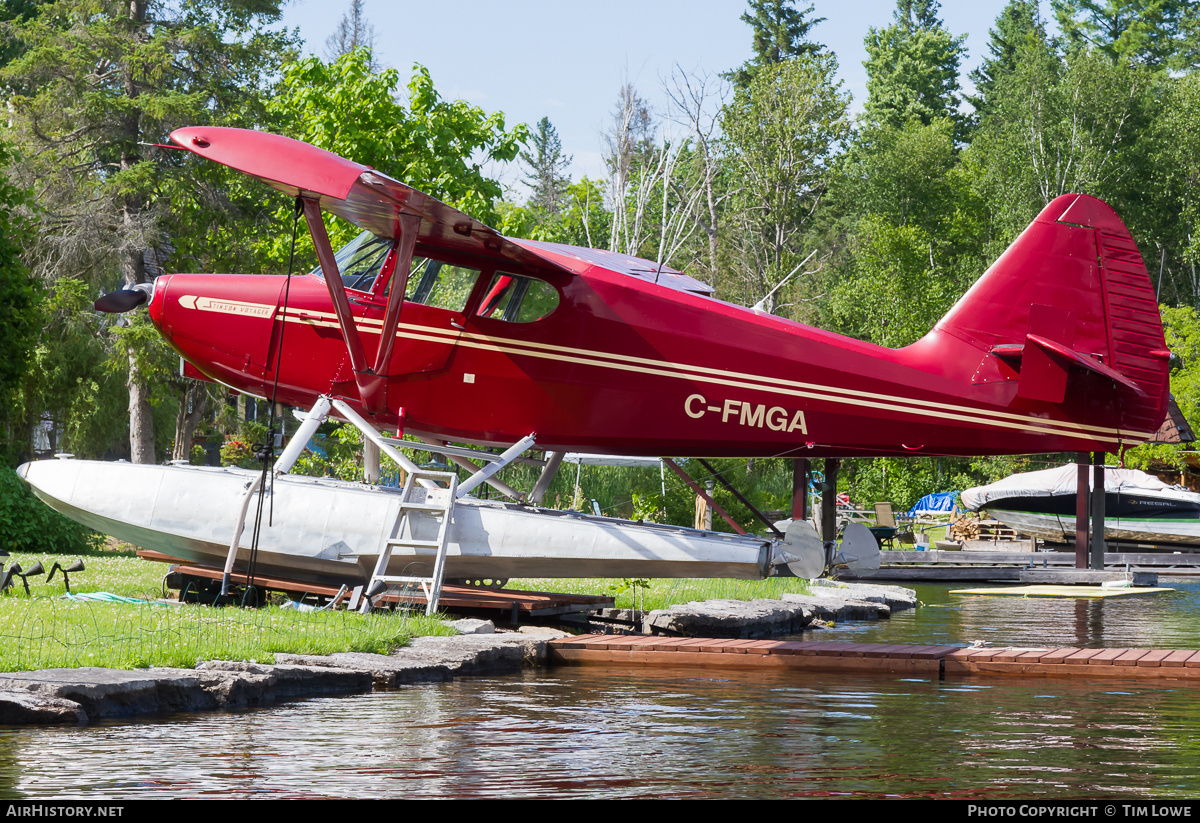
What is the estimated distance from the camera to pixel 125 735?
17.9 ft

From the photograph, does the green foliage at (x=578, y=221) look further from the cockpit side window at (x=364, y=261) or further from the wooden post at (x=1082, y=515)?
the cockpit side window at (x=364, y=261)

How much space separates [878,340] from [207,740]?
4005cm

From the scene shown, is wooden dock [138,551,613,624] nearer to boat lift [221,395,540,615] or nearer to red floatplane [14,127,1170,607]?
boat lift [221,395,540,615]

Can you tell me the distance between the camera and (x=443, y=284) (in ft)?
34.8

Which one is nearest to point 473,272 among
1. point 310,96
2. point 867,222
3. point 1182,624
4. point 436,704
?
point 436,704

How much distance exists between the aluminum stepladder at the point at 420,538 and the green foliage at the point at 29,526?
348 inches

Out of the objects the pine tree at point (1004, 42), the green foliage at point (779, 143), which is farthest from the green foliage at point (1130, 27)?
the green foliage at point (779, 143)

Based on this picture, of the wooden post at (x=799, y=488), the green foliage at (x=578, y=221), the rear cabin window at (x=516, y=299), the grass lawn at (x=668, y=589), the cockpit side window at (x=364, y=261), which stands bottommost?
the grass lawn at (x=668, y=589)

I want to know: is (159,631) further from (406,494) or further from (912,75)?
(912,75)

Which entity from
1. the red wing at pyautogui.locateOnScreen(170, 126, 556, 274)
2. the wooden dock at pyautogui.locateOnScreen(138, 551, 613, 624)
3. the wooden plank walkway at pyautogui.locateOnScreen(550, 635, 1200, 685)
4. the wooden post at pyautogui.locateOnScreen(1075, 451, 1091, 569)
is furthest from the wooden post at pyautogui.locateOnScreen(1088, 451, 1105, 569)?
the red wing at pyautogui.locateOnScreen(170, 126, 556, 274)

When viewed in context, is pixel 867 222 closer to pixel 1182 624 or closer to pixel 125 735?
pixel 1182 624

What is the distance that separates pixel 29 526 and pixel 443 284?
30.8ft

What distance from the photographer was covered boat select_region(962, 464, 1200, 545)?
2981 centimetres

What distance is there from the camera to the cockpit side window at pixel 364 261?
10.6 meters
